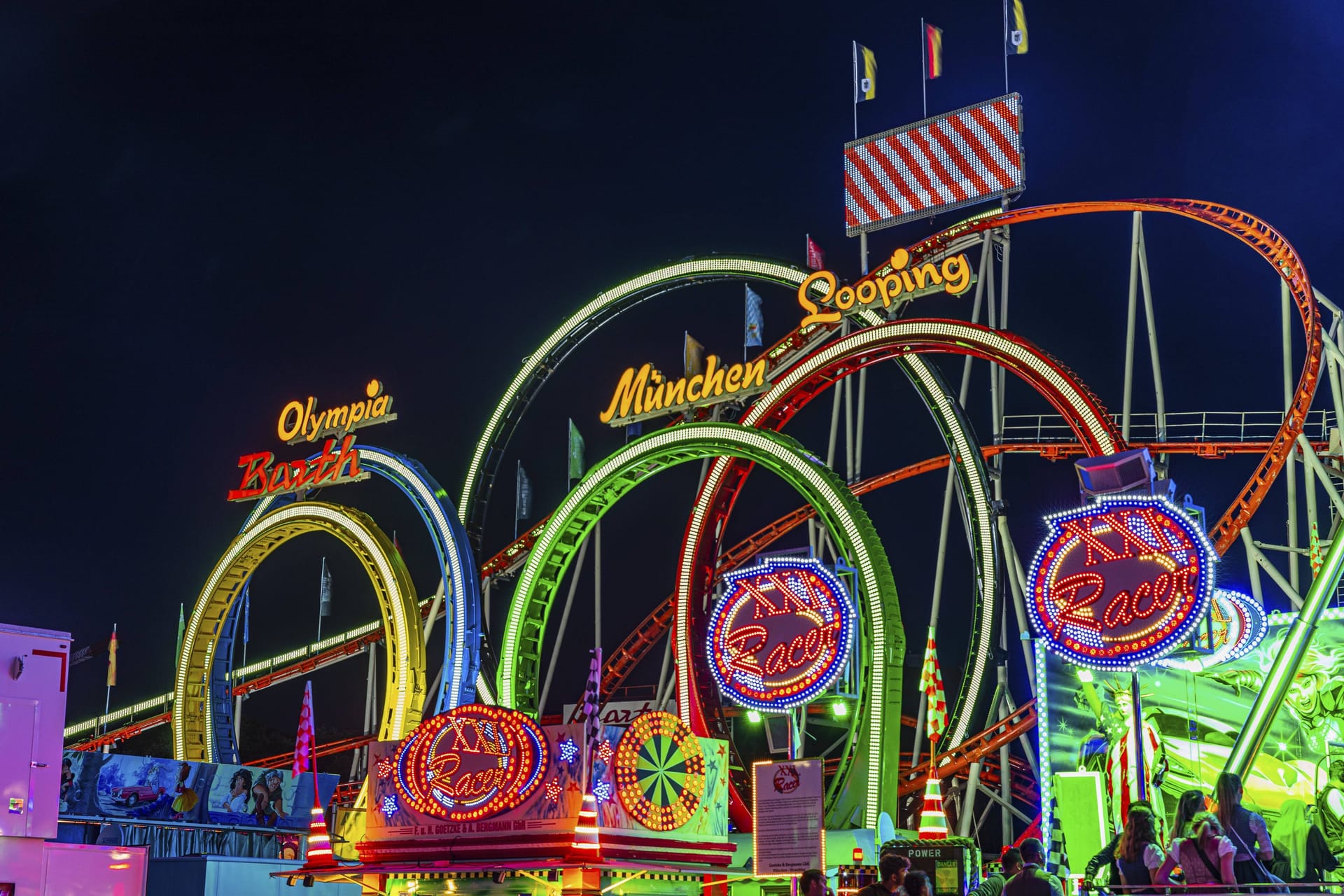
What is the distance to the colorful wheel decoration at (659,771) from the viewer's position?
1736cm

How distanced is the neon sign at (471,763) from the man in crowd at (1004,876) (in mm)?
8004

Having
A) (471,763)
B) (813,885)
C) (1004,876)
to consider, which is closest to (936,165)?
(471,763)

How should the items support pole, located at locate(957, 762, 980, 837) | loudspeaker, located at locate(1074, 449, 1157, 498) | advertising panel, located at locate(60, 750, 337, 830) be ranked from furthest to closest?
support pole, located at locate(957, 762, 980, 837)
advertising panel, located at locate(60, 750, 337, 830)
loudspeaker, located at locate(1074, 449, 1157, 498)

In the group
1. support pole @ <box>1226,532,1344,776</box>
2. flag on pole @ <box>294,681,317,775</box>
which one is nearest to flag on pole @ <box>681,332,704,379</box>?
flag on pole @ <box>294,681,317,775</box>

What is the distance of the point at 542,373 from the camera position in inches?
1081

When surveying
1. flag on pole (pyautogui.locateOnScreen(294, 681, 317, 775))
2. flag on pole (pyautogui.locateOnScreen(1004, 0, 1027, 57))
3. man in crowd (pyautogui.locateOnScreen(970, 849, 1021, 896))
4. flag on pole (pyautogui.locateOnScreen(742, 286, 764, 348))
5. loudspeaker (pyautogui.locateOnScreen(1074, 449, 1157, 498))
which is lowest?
man in crowd (pyautogui.locateOnScreen(970, 849, 1021, 896))

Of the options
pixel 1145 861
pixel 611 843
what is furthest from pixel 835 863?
pixel 1145 861

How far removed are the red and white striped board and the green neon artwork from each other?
615 centimetres

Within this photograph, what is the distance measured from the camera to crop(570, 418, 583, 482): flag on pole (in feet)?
103

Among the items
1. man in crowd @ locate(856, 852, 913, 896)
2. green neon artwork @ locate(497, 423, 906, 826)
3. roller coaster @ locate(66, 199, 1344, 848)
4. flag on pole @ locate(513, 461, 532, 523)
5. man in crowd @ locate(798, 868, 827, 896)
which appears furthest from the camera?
flag on pole @ locate(513, 461, 532, 523)

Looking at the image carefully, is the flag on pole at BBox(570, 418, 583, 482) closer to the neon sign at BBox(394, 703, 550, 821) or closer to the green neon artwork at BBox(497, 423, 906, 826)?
the green neon artwork at BBox(497, 423, 906, 826)

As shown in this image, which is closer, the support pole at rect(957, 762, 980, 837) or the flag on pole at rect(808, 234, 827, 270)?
the support pole at rect(957, 762, 980, 837)

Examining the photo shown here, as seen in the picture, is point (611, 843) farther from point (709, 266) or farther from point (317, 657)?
point (317, 657)

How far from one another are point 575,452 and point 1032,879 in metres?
23.5
